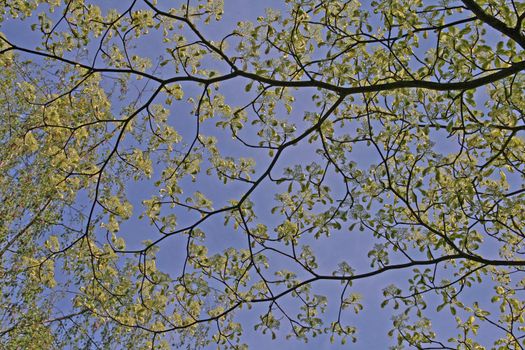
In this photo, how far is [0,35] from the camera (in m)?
3.48

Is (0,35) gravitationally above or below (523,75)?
below

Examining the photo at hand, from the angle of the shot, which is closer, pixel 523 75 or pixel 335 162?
pixel 523 75

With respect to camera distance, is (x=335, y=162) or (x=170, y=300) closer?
(x=335, y=162)

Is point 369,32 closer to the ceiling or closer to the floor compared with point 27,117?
closer to the floor

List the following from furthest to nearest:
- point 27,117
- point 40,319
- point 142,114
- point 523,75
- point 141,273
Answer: point 27,117 < point 40,319 < point 142,114 < point 141,273 < point 523,75

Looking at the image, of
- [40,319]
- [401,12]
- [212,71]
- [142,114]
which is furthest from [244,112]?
[40,319]

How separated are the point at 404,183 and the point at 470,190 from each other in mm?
584

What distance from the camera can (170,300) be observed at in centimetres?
400

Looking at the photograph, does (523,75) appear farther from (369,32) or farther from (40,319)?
(40,319)

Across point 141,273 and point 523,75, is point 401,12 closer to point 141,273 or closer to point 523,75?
point 523,75

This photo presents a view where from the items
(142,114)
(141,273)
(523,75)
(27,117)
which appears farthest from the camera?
(27,117)

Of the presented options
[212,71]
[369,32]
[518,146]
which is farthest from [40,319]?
[518,146]

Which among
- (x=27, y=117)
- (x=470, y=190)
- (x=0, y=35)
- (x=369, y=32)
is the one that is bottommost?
(x=470, y=190)

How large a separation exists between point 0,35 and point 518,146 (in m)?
3.73
